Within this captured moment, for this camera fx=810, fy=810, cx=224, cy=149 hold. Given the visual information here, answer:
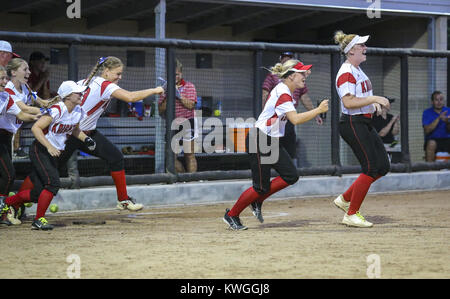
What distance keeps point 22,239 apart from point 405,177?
6868 mm

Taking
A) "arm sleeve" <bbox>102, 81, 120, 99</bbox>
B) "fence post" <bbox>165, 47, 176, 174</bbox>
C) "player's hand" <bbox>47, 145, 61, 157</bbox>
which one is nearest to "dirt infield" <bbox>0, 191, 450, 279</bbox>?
"player's hand" <bbox>47, 145, 61, 157</bbox>

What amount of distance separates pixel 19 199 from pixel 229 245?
2784 mm

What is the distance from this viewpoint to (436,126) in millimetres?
13047

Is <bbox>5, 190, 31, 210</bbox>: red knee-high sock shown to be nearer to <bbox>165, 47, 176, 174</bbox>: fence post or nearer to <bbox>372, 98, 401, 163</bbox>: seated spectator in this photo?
<bbox>165, 47, 176, 174</bbox>: fence post

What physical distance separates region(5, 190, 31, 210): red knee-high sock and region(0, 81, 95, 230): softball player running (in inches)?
2.5

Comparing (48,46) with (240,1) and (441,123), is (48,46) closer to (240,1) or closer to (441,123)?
(240,1)

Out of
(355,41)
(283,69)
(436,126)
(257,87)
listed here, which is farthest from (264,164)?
(436,126)

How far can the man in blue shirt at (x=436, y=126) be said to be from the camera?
12969mm

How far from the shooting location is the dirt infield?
19.2 feet

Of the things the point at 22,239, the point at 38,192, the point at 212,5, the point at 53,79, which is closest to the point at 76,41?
the point at 53,79

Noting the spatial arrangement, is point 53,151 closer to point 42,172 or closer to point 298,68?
point 42,172

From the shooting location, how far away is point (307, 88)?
12172mm
